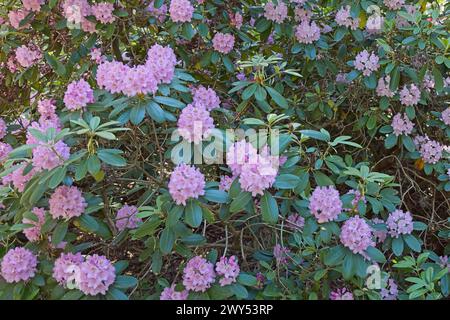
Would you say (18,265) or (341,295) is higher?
(18,265)

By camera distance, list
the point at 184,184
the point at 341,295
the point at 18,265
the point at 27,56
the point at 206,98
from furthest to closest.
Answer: the point at 27,56
the point at 206,98
the point at 341,295
the point at 18,265
the point at 184,184

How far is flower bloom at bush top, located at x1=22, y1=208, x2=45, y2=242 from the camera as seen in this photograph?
67.4 inches

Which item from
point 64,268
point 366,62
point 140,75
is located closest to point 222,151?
point 140,75

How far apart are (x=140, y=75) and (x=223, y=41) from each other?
711mm

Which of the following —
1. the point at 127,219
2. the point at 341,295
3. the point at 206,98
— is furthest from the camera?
the point at 206,98

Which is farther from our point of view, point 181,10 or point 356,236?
point 181,10

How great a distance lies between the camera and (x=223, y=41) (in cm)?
229

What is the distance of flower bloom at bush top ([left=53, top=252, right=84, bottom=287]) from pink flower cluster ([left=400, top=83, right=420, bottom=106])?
146 cm

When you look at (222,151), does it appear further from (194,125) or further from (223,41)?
(223,41)

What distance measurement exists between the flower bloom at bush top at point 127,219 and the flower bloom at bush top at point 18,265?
327 millimetres
